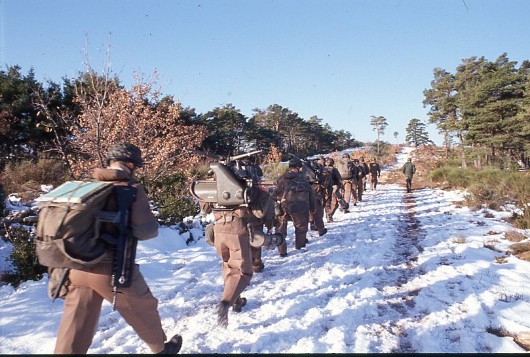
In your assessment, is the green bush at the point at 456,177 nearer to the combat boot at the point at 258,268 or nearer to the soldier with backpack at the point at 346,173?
the soldier with backpack at the point at 346,173

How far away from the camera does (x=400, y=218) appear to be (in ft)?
33.9

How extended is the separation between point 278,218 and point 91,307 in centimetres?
492

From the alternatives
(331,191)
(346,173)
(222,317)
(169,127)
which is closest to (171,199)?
(169,127)

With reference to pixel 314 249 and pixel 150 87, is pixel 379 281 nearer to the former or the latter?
pixel 314 249

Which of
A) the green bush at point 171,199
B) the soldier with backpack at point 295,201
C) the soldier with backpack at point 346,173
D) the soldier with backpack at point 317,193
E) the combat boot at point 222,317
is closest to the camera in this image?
the combat boot at point 222,317

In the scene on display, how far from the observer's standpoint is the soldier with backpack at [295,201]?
23.2 feet

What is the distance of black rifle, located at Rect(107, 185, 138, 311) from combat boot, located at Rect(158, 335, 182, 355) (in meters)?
0.71

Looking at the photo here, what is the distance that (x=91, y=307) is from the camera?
7.73ft

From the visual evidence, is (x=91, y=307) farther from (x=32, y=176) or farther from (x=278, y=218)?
(x=32, y=176)

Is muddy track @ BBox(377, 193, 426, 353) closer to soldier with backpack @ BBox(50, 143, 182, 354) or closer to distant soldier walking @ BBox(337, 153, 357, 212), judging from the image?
soldier with backpack @ BBox(50, 143, 182, 354)

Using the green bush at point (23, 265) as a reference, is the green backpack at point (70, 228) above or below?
above

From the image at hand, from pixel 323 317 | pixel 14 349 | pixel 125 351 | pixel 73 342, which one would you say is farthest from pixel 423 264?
pixel 14 349

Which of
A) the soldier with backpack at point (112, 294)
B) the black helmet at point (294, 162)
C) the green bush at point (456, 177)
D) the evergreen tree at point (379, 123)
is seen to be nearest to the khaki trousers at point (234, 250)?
the soldier with backpack at point (112, 294)

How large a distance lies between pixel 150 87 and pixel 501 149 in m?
28.6
